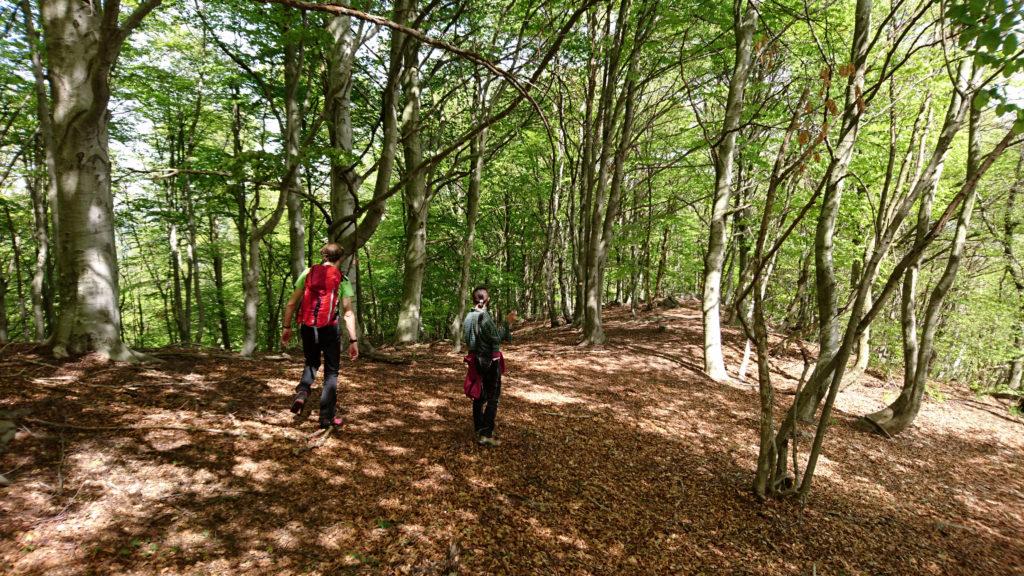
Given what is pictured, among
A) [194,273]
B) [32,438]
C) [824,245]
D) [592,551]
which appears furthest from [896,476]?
[194,273]

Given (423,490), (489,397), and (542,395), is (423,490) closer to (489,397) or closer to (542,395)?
(489,397)

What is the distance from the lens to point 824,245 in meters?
6.58

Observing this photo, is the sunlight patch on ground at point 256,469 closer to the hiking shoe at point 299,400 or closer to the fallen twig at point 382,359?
the hiking shoe at point 299,400

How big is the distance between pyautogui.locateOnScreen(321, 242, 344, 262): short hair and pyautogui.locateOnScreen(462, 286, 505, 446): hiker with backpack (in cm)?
167

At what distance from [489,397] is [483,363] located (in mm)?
447

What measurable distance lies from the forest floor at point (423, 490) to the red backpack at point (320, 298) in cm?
132

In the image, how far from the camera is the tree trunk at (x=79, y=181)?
5066 millimetres

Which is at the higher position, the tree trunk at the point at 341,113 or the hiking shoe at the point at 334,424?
the tree trunk at the point at 341,113

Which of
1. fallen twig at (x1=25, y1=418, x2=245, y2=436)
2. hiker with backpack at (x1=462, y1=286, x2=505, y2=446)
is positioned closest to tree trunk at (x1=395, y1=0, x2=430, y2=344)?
hiker with backpack at (x1=462, y1=286, x2=505, y2=446)

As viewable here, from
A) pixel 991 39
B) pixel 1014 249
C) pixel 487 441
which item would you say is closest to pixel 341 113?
pixel 487 441

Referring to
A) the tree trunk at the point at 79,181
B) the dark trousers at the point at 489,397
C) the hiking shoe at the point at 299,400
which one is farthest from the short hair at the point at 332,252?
the tree trunk at the point at 79,181

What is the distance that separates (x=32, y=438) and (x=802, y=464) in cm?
881

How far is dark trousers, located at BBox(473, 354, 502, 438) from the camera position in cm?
496

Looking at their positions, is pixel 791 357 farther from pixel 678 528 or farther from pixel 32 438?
pixel 32 438
